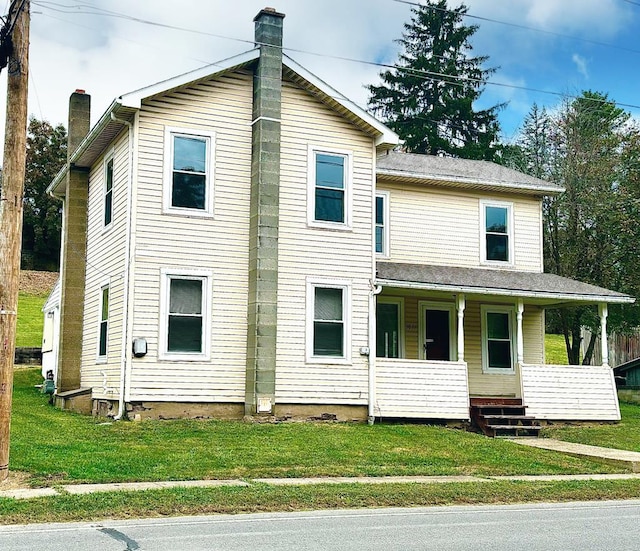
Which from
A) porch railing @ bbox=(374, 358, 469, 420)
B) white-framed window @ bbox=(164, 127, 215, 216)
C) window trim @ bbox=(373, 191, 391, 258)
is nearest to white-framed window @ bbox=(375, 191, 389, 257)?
window trim @ bbox=(373, 191, 391, 258)

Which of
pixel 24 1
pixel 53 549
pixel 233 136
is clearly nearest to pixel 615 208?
pixel 233 136

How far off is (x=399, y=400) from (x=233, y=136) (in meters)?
6.86

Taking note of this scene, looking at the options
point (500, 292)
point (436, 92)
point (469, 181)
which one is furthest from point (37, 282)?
point (500, 292)

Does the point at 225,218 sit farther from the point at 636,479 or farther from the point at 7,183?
the point at 636,479

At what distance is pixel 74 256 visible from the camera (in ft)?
72.4

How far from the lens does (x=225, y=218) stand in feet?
60.5

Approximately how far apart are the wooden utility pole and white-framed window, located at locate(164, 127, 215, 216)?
6166 mm

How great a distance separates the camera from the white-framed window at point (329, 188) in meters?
19.2

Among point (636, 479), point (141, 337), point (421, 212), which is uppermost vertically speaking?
point (421, 212)

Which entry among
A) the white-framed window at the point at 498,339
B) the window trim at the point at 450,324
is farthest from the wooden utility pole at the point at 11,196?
the white-framed window at the point at 498,339

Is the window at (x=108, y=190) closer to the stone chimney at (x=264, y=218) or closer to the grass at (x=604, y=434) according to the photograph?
the stone chimney at (x=264, y=218)

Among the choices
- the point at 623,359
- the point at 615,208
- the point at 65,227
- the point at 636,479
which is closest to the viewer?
the point at 636,479

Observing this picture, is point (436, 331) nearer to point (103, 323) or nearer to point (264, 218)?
point (264, 218)

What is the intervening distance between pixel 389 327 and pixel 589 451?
669cm
